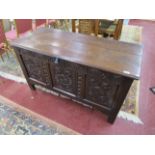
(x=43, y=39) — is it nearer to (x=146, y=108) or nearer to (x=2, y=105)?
(x=2, y=105)

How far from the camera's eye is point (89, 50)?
1.33m

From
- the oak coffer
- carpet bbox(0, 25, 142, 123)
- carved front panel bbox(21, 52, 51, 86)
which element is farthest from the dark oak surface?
carpet bbox(0, 25, 142, 123)

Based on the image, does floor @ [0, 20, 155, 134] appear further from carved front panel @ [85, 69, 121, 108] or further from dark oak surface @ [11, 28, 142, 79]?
→ dark oak surface @ [11, 28, 142, 79]

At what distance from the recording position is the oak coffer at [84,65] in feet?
3.65

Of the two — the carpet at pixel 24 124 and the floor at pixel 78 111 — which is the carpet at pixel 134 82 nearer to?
the floor at pixel 78 111

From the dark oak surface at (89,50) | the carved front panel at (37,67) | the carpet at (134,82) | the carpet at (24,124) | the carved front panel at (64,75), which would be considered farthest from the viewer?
the carpet at (134,82)

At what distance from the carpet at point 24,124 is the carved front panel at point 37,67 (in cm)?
45

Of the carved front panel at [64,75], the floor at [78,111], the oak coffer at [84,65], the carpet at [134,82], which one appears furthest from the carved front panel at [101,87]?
the carpet at [134,82]

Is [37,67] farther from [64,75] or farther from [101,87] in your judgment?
[101,87]

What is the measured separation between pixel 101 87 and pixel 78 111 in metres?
0.60

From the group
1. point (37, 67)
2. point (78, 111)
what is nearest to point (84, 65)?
point (37, 67)

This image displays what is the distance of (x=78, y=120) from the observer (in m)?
1.59

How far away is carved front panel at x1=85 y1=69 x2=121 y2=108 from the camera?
112cm
